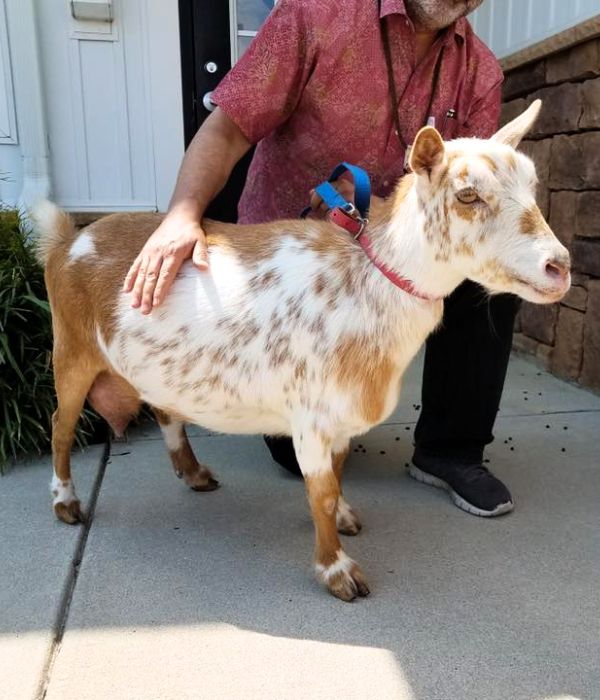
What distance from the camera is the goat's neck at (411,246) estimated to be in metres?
1.72

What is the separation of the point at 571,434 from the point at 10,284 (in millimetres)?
2610

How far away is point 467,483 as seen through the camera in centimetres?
254

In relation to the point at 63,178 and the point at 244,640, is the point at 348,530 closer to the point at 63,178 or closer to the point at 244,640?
the point at 244,640

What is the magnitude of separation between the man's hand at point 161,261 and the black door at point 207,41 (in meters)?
2.32

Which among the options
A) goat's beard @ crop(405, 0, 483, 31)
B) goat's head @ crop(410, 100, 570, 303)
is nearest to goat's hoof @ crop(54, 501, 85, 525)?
goat's head @ crop(410, 100, 570, 303)

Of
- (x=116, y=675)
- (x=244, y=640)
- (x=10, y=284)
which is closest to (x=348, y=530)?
(x=244, y=640)

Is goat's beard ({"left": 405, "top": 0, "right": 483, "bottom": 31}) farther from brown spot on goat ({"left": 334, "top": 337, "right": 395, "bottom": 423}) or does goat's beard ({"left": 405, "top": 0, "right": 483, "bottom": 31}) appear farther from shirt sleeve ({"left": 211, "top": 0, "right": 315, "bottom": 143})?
brown spot on goat ({"left": 334, "top": 337, "right": 395, "bottom": 423})

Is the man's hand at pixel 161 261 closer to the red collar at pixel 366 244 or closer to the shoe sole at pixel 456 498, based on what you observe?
the red collar at pixel 366 244

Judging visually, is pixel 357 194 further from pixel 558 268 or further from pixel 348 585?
pixel 348 585

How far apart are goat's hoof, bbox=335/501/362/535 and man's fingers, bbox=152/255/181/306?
0.95 metres

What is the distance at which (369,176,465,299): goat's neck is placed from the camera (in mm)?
1725

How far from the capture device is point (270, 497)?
2.62 meters

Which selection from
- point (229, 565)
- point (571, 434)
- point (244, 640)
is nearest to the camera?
point (244, 640)

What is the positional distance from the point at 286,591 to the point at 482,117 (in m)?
1.74
